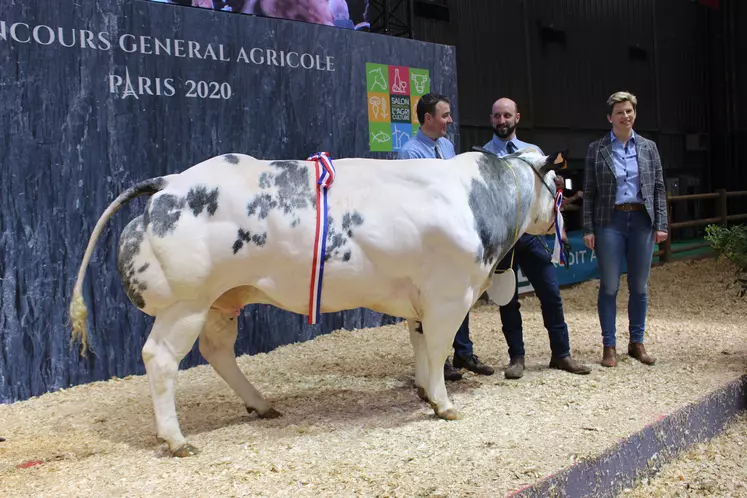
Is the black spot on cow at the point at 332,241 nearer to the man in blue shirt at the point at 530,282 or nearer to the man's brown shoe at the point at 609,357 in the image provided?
the man in blue shirt at the point at 530,282

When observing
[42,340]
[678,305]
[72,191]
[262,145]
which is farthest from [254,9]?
[678,305]

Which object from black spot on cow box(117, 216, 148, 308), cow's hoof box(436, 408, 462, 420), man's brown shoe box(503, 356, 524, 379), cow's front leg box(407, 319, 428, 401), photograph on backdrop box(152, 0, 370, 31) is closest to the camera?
black spot on cow box(117, 216, 148, 308)

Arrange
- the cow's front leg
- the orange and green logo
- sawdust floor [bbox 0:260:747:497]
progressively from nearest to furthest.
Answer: sawdust floor [bbox 0:260:747:497] < the cow's front leg < the orange and green logo

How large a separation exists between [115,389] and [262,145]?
1883mm

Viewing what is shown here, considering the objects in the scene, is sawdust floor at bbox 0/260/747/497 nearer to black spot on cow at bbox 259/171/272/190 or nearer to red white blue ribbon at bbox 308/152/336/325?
red white blue ribbon at bbox 308/152/336/325

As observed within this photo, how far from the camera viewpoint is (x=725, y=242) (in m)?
4.28

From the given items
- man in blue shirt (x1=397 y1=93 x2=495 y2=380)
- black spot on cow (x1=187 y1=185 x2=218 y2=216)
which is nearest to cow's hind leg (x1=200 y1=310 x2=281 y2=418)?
black spot on cow (x1=187 y1=185 x2=218 y2=216)

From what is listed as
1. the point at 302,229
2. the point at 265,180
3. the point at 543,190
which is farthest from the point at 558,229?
the point at 265,180

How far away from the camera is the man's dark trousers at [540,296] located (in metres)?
3.94

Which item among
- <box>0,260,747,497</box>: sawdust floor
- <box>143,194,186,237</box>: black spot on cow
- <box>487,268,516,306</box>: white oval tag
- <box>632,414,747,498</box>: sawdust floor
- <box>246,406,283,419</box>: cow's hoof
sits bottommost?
<box>632,414,747,498</box>: sawdust floor

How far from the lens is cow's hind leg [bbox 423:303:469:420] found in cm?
305

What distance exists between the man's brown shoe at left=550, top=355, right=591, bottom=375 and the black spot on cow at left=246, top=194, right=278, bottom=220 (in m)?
2.05

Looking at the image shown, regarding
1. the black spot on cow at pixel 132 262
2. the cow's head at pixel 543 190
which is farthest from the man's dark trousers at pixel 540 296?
the black spot on cow at pixel 132 262

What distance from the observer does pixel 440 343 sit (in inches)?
121
